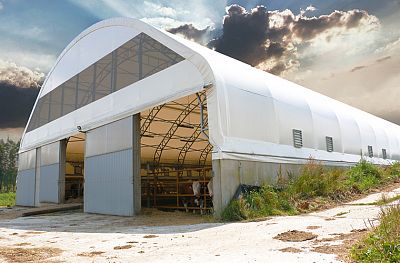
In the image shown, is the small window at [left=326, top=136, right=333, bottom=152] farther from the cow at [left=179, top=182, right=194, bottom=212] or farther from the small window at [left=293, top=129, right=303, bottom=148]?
the cow at [left=179, top=182, right=194, bottom=212]

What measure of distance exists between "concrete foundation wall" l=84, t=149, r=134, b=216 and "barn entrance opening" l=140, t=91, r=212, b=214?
2365 millimetres

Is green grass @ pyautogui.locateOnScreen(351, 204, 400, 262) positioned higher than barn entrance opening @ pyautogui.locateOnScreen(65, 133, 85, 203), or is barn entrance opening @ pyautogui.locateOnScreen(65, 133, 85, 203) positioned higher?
barn entrance opening @ pyautogui.locateOnScreen(65, 133, 85, 203)

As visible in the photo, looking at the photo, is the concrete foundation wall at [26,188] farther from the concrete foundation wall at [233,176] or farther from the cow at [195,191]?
the concrete foundation wall at [233,176]

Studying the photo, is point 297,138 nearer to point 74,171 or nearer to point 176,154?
point 176,154

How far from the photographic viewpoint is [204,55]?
511 inches

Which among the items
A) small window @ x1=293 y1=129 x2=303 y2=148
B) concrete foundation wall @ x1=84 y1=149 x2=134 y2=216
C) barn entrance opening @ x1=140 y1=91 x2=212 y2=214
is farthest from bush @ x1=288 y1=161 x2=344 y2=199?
concrete foundation wall @ x1=84 y1=149 x2=134 y2=216

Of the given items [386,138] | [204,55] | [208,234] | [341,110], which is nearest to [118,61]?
[204,55]

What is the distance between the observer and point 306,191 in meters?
13.0

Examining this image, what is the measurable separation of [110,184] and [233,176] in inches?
248

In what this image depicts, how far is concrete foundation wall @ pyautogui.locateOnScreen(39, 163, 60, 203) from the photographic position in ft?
69.5

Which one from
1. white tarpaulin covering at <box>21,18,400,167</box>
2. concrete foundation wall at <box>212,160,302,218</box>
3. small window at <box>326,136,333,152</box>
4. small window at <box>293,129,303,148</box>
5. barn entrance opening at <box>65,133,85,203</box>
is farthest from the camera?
barn entrance opening at <box>65,133,85,203</box>

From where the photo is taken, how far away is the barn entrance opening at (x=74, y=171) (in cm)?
2352

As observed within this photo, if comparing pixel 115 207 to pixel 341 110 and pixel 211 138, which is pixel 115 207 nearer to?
pixel 211 138

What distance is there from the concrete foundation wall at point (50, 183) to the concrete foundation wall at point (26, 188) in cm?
152
